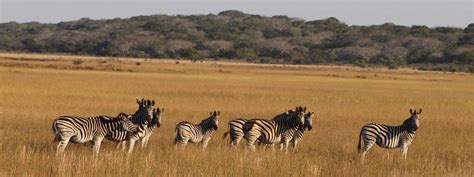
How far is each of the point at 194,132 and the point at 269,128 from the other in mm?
1489

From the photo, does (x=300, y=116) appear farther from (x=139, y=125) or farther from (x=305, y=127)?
(x=139, y=125)

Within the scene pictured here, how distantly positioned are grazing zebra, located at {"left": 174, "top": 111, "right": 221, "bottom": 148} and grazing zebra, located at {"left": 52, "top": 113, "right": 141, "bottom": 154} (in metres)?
0.96

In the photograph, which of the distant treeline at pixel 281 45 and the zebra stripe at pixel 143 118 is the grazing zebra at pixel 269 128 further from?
the distant treeline at pixel 281 45

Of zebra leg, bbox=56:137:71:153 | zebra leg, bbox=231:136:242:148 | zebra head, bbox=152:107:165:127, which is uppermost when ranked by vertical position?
zebra head, bbox=152:107:165:127

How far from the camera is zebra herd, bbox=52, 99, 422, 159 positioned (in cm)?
1304

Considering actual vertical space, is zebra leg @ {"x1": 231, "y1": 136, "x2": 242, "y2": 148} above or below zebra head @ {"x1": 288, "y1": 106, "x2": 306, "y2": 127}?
below

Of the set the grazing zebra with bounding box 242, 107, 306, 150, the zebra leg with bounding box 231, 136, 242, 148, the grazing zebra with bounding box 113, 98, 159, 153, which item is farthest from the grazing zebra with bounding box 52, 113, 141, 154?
the grazing zebra with bounding box 242, 107, 306, 150

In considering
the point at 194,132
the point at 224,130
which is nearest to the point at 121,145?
the point at 194,132

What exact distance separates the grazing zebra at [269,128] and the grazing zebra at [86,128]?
230 cm

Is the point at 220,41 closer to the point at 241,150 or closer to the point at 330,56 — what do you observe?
the point at 330,56

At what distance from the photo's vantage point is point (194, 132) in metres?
14.3

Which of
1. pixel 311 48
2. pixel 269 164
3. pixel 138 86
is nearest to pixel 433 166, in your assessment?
pixel 269 164

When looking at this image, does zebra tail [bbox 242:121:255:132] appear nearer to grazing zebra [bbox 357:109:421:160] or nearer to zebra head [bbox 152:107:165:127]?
zebra head [bbox 152:107:165:127]

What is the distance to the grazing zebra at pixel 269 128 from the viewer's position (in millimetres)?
14375
